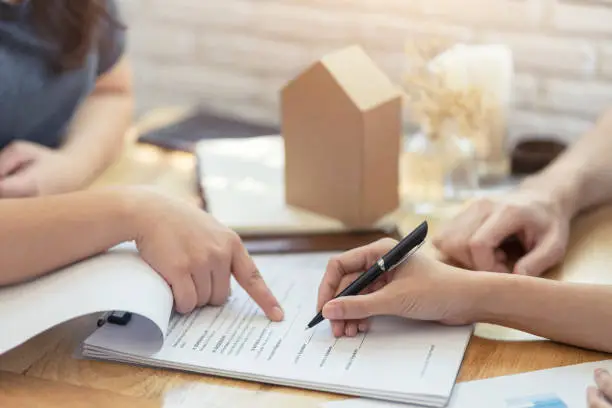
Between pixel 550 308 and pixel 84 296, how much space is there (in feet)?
1.40

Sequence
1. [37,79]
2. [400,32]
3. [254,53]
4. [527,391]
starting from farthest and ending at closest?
[254,53] < [400,32] < [37,79] < [527,391]

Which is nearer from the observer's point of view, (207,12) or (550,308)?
(550,308)

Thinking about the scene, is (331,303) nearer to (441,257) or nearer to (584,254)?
(441,257)

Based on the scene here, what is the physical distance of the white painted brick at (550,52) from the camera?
125cm

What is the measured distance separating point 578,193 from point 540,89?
0.35 meters

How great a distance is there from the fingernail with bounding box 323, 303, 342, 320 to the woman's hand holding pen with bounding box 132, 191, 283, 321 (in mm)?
63

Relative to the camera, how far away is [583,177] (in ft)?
3.26

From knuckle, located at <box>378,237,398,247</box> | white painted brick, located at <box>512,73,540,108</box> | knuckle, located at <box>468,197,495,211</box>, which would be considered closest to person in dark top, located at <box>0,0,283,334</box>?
knuckle, located at <box>378,237,398,247</box>

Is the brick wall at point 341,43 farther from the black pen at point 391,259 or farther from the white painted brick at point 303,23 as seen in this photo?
the black pen at point 391,259

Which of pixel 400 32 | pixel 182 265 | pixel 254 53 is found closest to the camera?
pixel 182 265

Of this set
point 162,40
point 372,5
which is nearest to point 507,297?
point 372,5

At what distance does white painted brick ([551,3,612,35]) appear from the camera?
4.00ft

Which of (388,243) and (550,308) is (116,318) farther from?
(550,308)

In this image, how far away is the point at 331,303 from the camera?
2.58 ft
